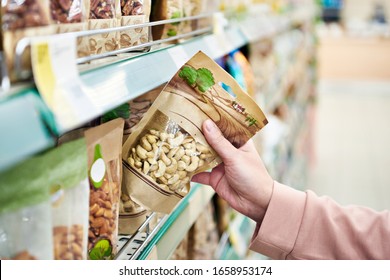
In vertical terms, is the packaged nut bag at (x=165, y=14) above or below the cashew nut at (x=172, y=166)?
above

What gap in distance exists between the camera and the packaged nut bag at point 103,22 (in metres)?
0.91

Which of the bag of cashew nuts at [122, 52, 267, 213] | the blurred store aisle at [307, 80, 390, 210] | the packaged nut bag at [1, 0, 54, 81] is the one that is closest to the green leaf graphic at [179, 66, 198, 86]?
the bag of cashew nuts at [122, 52, 267, 213]

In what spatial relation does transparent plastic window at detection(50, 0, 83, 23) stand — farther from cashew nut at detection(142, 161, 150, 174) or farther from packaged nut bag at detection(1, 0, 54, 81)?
cashew nut at detection(142, 161, 150, 174)

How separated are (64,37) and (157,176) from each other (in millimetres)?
399

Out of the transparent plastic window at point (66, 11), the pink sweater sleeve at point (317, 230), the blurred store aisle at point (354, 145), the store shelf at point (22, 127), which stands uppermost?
the transparent plastic window at point (66, 11)

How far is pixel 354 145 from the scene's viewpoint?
20.7 feet

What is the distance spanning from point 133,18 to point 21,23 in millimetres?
390

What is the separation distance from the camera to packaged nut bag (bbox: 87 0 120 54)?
912 mm

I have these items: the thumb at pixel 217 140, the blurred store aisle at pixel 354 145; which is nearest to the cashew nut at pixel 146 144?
the thumb at pixel 217 140

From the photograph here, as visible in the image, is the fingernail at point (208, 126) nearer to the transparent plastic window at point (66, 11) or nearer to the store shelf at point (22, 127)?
the transparent plastic window at point (66, 11)

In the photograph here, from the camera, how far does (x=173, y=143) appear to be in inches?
40.9

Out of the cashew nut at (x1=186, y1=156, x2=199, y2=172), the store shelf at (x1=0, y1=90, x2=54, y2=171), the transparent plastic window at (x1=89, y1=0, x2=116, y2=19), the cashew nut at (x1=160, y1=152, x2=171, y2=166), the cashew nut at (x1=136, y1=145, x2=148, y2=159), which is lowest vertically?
the cashew nut at (x1=186, y1=156, x2=199, y2=172)

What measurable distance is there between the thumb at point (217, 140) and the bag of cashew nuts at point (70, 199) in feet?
0.93
